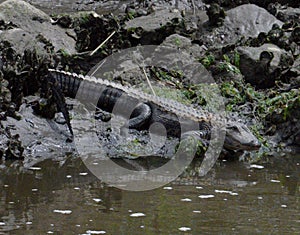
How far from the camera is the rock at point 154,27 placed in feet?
35.7

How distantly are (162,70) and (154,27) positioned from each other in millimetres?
1001

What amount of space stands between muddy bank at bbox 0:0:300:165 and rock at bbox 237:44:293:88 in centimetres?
1

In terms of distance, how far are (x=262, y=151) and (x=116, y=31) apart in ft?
10.9

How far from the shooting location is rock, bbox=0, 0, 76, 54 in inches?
399

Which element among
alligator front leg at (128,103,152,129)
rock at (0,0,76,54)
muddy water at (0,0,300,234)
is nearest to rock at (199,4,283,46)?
rock at (0,0,76,54)

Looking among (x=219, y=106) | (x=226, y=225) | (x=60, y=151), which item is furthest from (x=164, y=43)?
(x=226, y=225)

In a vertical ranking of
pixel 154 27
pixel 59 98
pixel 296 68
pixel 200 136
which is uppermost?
pixel 154 27

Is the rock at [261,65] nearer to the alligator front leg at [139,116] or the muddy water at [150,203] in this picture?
the alligator front leg at [139,116]

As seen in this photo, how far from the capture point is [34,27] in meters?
10.7

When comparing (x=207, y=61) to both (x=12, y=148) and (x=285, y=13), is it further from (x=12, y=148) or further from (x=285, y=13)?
(x=12, y=148)

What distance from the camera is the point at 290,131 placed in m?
8.91

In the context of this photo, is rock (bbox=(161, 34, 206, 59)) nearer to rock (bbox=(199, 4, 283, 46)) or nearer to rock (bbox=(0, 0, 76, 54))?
rock (bbox=(199, 4, 283, 46))

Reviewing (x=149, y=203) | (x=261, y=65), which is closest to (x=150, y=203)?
(x=149, y=203)

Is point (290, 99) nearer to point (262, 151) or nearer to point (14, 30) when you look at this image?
point (262, 151)
